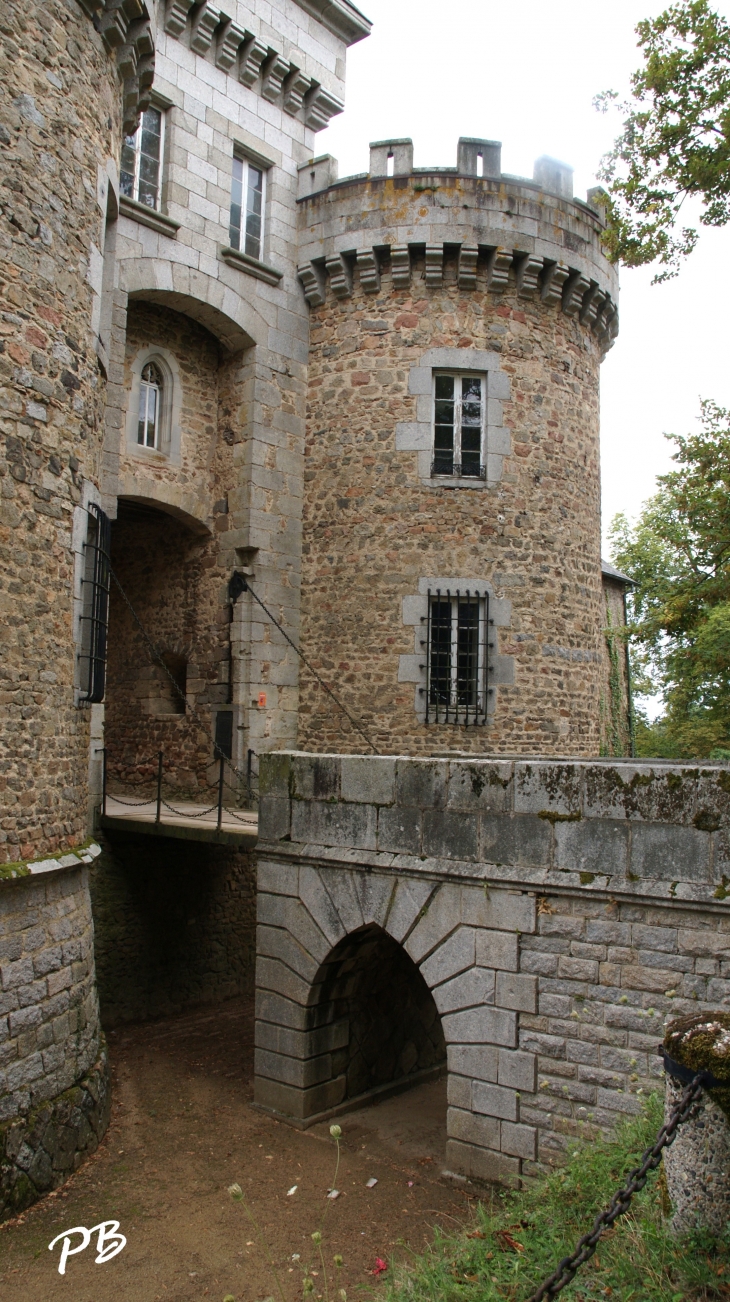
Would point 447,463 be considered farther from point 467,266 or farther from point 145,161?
point 145,161

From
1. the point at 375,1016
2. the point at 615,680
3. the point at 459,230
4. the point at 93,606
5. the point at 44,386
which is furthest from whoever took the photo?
the point at 615,680

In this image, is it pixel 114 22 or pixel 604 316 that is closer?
pixel 114 22

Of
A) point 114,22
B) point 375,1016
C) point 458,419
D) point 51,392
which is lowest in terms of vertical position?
point 375,1016

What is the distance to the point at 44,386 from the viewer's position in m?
7.56

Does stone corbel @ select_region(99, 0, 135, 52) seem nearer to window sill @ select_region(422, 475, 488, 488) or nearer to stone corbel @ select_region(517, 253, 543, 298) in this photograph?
stone corbel @ select_region(517, 253, 543, 298)

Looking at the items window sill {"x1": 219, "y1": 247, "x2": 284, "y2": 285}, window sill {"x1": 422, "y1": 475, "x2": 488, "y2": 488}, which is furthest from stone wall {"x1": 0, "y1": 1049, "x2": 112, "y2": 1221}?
window sill {"x1": 219, "y1": 247, "x2": 284, "y2": 285}

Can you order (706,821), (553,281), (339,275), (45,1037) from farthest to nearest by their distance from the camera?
(339,275), (553,281), (45,1037), (706,821)

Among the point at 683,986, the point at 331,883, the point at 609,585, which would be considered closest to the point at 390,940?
the point at 331,883

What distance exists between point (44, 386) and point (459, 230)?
6.92 m

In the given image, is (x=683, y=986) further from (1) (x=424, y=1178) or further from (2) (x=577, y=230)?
(2) (x=577, y=230)

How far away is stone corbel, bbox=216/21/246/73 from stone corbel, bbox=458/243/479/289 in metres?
3.93

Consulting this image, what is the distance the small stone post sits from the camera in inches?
148

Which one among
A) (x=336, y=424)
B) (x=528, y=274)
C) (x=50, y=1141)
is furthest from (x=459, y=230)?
(x=50, y=1141)

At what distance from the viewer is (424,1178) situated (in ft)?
24.4
